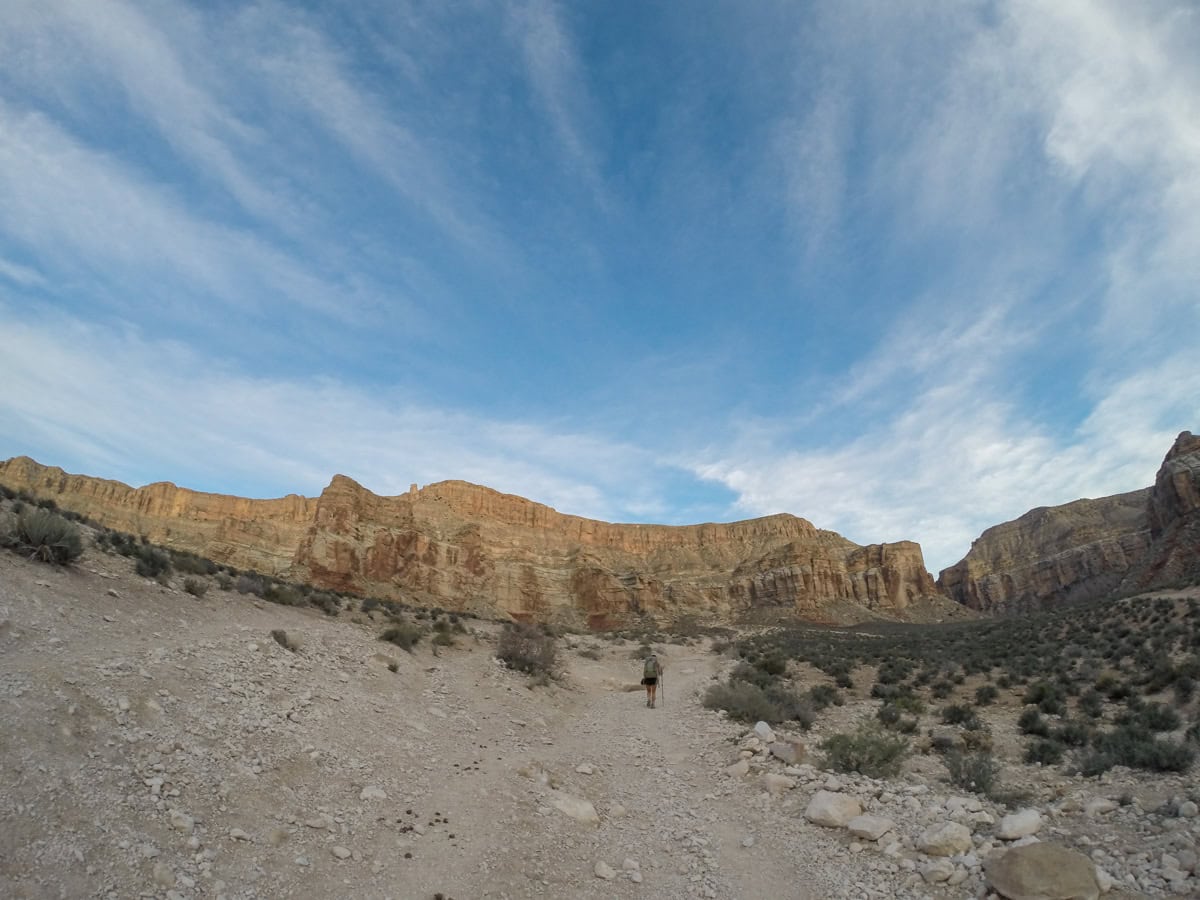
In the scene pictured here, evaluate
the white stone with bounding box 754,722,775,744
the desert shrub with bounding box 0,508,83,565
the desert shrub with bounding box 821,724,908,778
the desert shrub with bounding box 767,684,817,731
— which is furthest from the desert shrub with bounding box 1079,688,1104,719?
the desert shrub with bounding box 0,508,83,565

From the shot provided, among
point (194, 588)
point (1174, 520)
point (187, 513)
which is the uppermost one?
point (1174, 520)

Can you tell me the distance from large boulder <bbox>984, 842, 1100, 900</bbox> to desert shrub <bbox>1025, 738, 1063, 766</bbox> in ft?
14.9

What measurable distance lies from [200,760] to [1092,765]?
10.1m

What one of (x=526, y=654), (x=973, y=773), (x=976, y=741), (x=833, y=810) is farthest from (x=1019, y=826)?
(x=526, y=654)

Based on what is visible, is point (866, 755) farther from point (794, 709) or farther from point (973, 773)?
point (794, 709)

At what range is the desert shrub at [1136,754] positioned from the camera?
24.1ft

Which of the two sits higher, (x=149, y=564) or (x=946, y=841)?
(x=149, y=564)

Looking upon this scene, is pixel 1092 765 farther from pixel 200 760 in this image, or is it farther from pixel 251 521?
pixel 251 521

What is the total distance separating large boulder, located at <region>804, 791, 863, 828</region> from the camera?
272 inches

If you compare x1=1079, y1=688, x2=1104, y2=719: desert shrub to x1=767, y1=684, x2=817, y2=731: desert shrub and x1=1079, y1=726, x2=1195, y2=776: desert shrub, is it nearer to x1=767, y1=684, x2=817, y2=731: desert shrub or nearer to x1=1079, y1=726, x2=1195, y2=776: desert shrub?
x1=1079, y1=726, x2=1195, y2=776: desert shrub

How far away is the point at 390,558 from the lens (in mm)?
68812

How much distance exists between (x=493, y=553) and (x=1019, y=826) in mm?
79321

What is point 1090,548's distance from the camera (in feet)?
294

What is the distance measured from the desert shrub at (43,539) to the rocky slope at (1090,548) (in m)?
68.0
